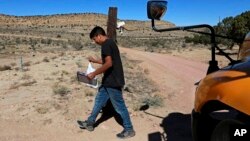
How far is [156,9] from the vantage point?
455cm

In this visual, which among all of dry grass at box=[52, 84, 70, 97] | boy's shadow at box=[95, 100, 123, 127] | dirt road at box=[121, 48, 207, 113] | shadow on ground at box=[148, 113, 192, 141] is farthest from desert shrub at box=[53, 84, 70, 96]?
shadow on ground at box=[148, 113, 192, 141]

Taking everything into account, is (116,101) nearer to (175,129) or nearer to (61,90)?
(175,129)

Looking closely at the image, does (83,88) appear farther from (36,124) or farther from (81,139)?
(81,139)

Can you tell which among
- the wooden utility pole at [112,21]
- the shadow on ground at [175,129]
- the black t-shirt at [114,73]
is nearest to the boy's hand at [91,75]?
the black t-shirt at [114,73]

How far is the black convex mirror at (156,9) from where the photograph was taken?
4547 millimetres

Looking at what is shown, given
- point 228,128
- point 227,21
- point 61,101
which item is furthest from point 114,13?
point 227,21

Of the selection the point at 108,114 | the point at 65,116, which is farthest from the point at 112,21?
the point at 65,116

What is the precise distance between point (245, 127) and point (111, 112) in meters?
5.90

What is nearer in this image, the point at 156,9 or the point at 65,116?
the point at 156,9

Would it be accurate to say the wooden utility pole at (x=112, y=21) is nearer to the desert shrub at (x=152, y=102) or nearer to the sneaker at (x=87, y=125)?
the desert shrub at (x=152, y=102)

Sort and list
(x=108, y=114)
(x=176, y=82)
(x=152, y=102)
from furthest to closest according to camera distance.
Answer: (x=176, y=82) < (x=152, y=102) < (x=108, y=114)

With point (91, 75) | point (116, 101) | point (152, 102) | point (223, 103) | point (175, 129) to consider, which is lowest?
point (175, 129)

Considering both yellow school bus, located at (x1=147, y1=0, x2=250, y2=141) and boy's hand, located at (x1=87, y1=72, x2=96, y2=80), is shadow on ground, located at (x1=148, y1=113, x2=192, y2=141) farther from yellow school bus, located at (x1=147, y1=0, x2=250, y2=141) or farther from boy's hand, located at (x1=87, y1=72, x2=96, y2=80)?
yellow school bus, located at (x1=147, y1=0, x2=250, y2=141)

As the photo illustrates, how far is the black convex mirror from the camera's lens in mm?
4547
